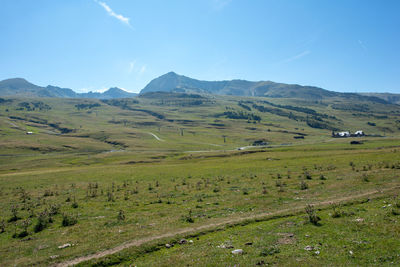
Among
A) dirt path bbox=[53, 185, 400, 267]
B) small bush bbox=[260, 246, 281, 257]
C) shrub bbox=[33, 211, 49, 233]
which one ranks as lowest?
shrub bbox=[33, 211, 49, 233]

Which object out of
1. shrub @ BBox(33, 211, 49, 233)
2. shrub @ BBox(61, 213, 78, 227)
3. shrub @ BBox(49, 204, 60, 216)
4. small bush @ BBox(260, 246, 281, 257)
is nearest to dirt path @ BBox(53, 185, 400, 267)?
small bush @ BBox(260, 246, 281, 257)

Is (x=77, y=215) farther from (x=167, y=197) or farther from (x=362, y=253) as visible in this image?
(x=362, y=253)

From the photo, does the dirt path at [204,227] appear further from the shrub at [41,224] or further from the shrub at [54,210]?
the shrub at [54,210]

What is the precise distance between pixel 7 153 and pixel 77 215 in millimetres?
176496

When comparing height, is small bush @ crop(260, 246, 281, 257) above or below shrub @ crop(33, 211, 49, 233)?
above

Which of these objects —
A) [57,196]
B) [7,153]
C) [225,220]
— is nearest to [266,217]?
[225,220]

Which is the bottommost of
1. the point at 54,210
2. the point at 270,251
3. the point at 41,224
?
the point at 54,210

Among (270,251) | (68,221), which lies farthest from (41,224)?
(270,251)

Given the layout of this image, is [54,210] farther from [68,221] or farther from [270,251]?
[270,251]

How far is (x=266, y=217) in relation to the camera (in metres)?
19.7

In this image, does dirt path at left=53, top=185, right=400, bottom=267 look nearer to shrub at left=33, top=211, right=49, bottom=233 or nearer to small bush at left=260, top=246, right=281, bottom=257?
small bush at left=260, top=246, right=281, bottom=257

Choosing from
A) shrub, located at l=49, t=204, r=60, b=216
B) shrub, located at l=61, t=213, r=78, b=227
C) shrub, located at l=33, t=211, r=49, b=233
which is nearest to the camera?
shrub, located at l=33, t=211, r=49, b=233

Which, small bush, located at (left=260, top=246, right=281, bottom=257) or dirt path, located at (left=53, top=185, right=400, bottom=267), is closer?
small bush, located at (left=260, top=246, right=281, bottom=257)

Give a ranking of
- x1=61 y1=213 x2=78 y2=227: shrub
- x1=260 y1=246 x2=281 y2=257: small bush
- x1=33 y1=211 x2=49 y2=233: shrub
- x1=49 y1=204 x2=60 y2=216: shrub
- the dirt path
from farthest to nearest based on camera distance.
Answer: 1. x1=49 y1=204 x2=60 y2=216: shrub
2. x1=61 y1=213 x2=78 y2=227: shrub
3. x1=33 y1=211 x2=49 y2=233: shrub
4. the dirt path
5. x1=260 y1=246 x2=281 y2=257: small bush
